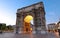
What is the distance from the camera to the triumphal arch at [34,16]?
2941 centimetres

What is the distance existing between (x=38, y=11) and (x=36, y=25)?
15.2 feet

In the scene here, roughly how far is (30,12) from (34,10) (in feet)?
5.80

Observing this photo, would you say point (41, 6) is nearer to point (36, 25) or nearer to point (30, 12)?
point (30, 12)

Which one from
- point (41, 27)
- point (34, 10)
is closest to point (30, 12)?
point (34, 10)

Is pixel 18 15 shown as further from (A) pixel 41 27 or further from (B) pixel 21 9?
(A) pixel 41 27

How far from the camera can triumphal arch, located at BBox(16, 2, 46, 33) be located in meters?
29.4

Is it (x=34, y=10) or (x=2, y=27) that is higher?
(x=34, y=10)

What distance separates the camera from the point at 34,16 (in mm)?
30391

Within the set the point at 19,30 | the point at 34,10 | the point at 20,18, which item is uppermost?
the point at 34,10

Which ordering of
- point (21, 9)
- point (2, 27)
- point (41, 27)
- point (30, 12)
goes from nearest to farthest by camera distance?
point (41, 27) < point (30, 12) < point (21, 9) < point (2, 27)

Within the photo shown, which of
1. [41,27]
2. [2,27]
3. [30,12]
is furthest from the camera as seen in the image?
[2,27]

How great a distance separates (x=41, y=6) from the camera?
30.0m

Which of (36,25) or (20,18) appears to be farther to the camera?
(20,18)

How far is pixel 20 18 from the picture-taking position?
33219mm
